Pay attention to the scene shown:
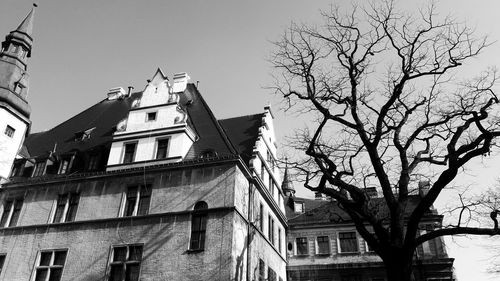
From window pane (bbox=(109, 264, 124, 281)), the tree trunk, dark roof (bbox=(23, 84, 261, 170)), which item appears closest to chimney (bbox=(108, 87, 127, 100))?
dark roof (bbox=(23, 84, 261, 170))

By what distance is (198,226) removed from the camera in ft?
71.9

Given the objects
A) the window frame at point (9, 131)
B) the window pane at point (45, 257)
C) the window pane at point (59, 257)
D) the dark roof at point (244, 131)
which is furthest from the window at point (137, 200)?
the window frame at point (9, 131)

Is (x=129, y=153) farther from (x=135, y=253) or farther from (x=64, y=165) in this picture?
(x=135, y=253)

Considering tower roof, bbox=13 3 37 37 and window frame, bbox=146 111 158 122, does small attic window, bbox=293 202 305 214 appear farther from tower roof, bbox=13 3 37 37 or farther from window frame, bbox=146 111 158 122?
tower roof, bbox=13 3 37 37

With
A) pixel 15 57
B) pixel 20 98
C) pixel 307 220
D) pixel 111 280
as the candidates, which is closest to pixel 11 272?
pixel 111 280

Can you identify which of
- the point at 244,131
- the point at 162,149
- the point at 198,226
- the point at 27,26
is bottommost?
the point at 198,226

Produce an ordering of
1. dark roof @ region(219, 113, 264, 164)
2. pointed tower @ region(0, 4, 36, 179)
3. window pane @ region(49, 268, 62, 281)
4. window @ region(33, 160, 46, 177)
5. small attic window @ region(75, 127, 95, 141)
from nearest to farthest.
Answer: window pane @ region(49, 268, 62, 281)
dark roof @ region(219, 113, 264, 164)
window @ region(33, 160, 46, 177)
pointed tower @ region(0, 4, 36, 179)
small attic window @ region(75, 127, 95, 141)

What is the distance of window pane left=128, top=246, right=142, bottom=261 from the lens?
71.5 feet

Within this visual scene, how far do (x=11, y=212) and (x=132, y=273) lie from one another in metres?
9.70

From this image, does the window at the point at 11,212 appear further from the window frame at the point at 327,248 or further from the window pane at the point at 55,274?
the window frame at the point at 327,248

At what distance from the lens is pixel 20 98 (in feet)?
100

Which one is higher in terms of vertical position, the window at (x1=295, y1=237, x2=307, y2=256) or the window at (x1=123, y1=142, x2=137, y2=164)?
the window at (x1=123, y1=142, x2=137, y2=164)

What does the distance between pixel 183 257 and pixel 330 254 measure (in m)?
18.3

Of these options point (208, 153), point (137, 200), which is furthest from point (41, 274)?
point (208, 153)
